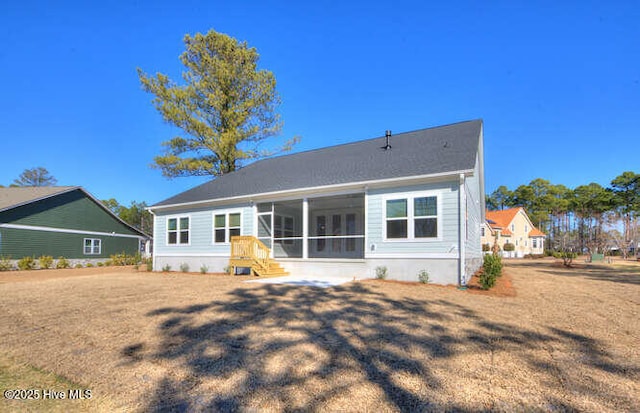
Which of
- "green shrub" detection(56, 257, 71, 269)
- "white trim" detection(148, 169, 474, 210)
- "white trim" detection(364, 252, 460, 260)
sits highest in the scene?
"white trim" detection(148, 169, 474, 210)

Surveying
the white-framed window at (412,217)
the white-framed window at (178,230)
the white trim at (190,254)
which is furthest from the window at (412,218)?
the white-framed window at (178,230)

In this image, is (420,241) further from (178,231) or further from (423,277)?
(178,231)

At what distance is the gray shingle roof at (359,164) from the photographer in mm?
10734

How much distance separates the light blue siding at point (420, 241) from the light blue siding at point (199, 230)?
5590 millimetres

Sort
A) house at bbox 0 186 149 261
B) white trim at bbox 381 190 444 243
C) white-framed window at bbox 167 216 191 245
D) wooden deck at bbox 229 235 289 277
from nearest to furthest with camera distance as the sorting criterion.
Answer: white trim at bbox 381 190 444 243, wooden deck at bbox 229 235 289 277, white-framed window at bbox 167 216 191 245, house at bbox 0 186 149 261

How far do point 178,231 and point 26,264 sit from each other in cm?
1155

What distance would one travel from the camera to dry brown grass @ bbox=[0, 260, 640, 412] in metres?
2.90

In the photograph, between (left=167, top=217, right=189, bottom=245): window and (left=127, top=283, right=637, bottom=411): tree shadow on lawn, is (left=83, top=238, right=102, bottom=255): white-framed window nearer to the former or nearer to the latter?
(left=167, top=217, right=189, bottom=245): window

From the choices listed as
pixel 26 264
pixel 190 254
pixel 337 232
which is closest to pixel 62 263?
pixel 26 264

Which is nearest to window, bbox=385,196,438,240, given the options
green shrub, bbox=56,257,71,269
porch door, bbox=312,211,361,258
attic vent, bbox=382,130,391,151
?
attic vent, bbox=382,130,391,151

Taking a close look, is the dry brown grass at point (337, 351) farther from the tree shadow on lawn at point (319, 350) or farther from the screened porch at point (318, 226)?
the screened porch at point (318, 226)

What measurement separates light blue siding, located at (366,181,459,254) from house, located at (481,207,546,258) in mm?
28617

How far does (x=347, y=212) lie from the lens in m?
15.9

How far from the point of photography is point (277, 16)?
663 inches
